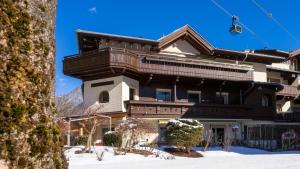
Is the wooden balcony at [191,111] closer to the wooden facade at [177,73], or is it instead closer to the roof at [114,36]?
the wooden facade at [177,73]

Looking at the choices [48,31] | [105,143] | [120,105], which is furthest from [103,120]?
[48,31]

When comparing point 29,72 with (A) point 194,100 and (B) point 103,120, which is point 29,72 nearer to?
(B) point 103,120

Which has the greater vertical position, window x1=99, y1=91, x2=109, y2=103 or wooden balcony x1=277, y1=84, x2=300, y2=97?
wooden balcony x1=277, y1=84, x2=300, y2=97

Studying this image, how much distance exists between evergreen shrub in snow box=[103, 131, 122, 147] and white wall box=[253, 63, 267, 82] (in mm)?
20296

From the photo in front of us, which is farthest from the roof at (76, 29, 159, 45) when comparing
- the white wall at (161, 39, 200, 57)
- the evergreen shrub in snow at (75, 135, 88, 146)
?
the evergreen shrub in snow at (75, 135, 88, 146)

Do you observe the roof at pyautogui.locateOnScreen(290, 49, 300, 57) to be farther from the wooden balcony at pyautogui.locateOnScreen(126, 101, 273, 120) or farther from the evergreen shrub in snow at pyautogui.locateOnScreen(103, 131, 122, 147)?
the evergreen shrub in snow at pyautogui.locateOnScreen(103, 131, 122, 147)

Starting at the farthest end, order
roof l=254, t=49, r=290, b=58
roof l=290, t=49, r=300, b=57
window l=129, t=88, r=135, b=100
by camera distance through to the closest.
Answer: roof l=290, t=49, r=300, b=57
roof l=254, t=49, r=290, b=58
window l=129, t=88, r=135, b=100

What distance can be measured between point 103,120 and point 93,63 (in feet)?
14.7

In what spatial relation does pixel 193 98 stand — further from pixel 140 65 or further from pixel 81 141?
pixel 81 141

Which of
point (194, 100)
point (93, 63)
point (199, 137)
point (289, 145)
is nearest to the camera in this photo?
point (199, 137)

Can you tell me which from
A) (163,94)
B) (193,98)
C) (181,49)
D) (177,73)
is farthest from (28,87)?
(181,49)

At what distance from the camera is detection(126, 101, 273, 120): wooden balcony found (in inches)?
1228

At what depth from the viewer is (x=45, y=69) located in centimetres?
249

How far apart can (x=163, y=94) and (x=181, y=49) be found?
5.16 metres
